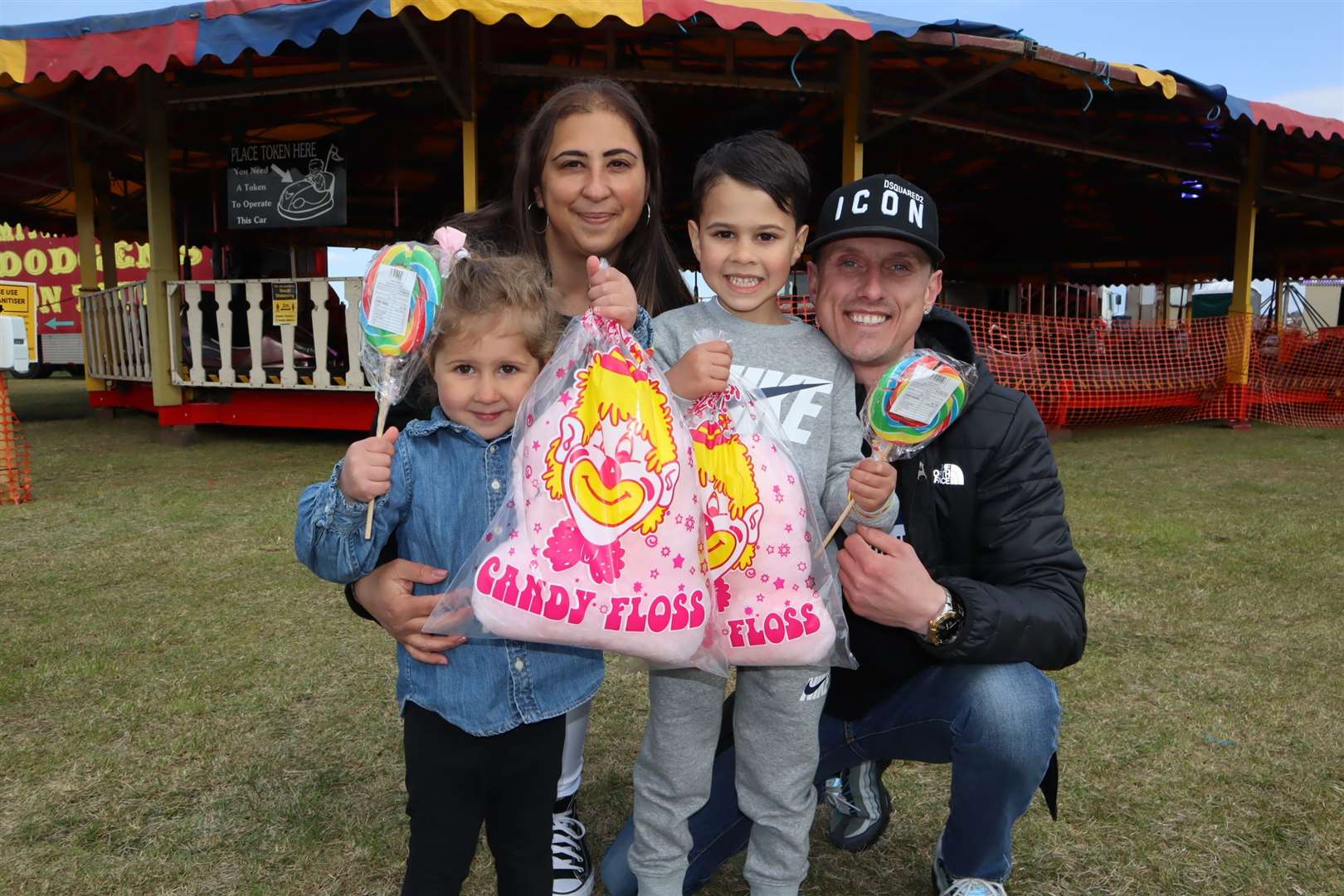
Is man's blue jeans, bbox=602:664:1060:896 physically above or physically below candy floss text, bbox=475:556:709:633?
below

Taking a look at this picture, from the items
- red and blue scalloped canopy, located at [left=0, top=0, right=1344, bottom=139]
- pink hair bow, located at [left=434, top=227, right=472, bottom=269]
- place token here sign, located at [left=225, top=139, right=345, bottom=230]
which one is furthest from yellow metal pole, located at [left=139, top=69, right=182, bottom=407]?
pink hair bow, located at [left=434, top=227, right=472, bottom=269]

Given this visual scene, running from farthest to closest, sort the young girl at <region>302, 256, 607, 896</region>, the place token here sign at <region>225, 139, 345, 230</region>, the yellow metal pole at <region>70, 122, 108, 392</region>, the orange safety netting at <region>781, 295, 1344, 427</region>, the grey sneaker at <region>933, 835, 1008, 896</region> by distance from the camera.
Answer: the yellow metal pole at <region>70, 122, 108, 392</region>, the orange safety netting at <region>781, 295, 1344, 427</region>, the place token here sign at <region>225, 139, 345, 230</region>, the grey sneaker at <region>933, 835, 1008, 896</region>, the young girl at <region>302, 256, 607, 896</region>

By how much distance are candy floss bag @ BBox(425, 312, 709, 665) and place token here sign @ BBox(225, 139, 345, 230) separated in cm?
719

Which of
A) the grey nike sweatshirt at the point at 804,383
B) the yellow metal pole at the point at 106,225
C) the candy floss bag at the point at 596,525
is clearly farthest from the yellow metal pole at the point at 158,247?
the candy floss bag at the point at 596,525

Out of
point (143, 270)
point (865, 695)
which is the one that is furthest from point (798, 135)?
point (143, 270)

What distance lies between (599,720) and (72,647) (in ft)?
7.14

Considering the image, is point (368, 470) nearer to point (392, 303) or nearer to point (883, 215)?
point (392, 303)

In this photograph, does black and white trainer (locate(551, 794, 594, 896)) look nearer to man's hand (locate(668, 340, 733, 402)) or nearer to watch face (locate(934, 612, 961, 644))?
watch face (locate(934, 612, 961, 644))

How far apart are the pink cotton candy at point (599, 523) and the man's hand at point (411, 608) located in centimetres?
15

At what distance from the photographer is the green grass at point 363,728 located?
6.99ft

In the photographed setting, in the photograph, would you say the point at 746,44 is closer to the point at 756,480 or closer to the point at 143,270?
the point at 756,480

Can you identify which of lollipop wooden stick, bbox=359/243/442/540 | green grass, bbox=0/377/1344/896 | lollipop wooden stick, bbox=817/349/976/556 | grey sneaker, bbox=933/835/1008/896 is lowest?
green grass, bbox=0/377/1344/896

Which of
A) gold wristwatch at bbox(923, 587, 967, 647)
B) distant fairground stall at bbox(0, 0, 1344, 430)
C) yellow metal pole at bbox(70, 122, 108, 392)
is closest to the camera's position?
gold wristwatch at bbox(923, 587, 967, 647)

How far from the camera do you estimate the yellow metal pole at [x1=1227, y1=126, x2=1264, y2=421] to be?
1071 cm
